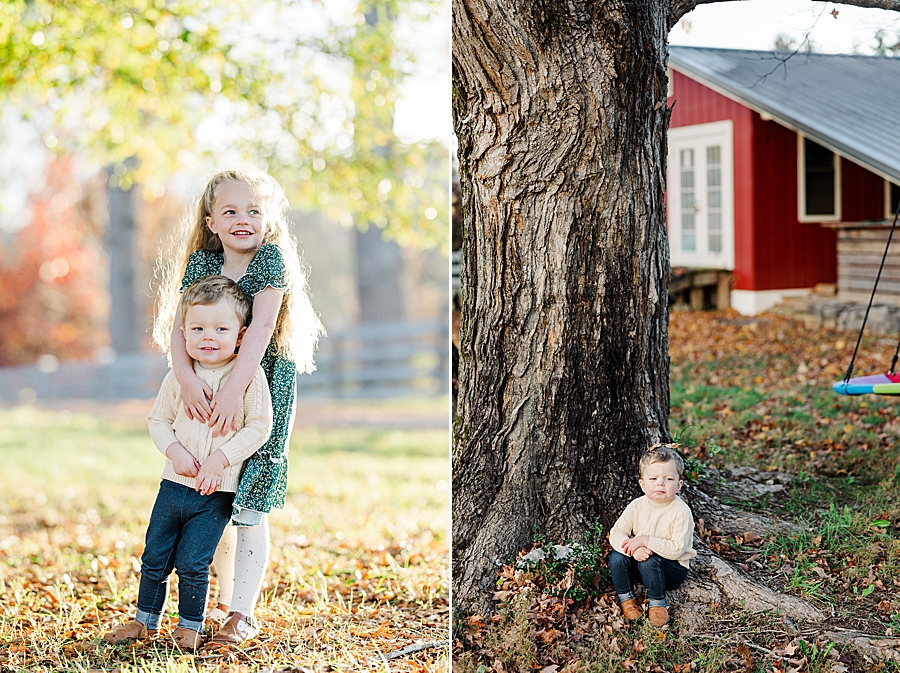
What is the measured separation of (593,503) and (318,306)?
2997cm

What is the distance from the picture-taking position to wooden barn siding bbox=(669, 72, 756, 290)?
12.2ft

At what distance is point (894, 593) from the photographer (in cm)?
308

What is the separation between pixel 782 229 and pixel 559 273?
67.3 inches

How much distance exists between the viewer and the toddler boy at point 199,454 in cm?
312

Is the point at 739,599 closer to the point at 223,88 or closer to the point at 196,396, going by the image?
the point at 196,396

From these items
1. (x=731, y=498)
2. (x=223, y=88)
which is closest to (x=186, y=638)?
(x=731, y=498)

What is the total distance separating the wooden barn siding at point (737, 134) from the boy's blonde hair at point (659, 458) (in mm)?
1346

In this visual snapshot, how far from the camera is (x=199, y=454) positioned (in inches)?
124

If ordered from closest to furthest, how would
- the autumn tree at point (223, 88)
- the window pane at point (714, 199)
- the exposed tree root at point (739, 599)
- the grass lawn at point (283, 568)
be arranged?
the exposed tree root at point (739, 599) → the grass lawn at point (283, 568) → the window pane at point (714, 199) → the autumn tree at point (223, 88)

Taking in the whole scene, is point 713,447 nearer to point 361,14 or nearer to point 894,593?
point 894,593

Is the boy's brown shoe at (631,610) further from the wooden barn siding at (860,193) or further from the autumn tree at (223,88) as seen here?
the autumn tree at (223,88)

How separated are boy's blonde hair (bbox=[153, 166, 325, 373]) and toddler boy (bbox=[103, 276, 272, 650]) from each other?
19 centimetres

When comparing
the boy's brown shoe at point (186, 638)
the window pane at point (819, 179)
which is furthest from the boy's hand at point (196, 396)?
the window pane at point (819, 179)

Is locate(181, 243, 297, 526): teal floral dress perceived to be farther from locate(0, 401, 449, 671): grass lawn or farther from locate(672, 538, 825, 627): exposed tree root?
locate(672, 538, 825, 627): exposed tree root
